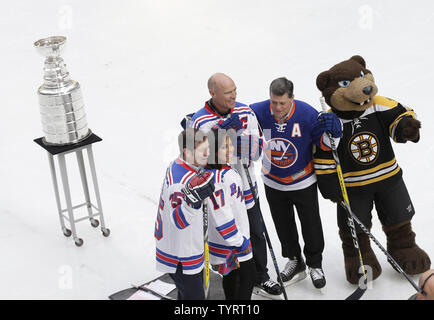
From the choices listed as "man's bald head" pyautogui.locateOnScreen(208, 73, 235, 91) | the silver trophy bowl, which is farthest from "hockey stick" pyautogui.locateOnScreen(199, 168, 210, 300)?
the silver trophy bowl

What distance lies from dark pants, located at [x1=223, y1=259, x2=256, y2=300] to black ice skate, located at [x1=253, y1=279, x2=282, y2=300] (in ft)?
1.48

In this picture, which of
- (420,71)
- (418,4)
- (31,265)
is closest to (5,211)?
(31,265)

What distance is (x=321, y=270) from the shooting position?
13.4ft

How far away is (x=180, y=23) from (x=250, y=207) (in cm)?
445

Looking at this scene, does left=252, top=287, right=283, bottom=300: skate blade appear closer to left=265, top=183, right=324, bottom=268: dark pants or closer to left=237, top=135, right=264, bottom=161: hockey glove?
left=265, top=183, right=324, bottom=268: dark pants

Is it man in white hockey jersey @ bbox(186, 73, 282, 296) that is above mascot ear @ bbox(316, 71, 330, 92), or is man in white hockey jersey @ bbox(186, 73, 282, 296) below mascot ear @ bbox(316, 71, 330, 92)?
below

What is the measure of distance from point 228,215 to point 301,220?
2.62ft

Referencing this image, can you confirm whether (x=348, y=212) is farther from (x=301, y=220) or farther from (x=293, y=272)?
(x=293, y=272)

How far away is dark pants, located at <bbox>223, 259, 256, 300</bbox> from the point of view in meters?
3.53

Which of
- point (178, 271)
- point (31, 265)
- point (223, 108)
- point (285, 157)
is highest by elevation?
point (223, 108)

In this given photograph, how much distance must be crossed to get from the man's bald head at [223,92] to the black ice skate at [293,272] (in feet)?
3.45

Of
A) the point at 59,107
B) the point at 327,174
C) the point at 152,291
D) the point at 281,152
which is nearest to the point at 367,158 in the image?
the point at 327,174

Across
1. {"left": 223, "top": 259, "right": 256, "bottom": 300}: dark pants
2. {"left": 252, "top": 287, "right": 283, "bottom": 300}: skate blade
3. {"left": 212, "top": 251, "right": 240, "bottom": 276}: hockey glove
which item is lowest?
{"left": 252, "top": 287, "right": 283, "bottom": 300}: skate blade

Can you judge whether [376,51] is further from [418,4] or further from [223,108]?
[223,108]
